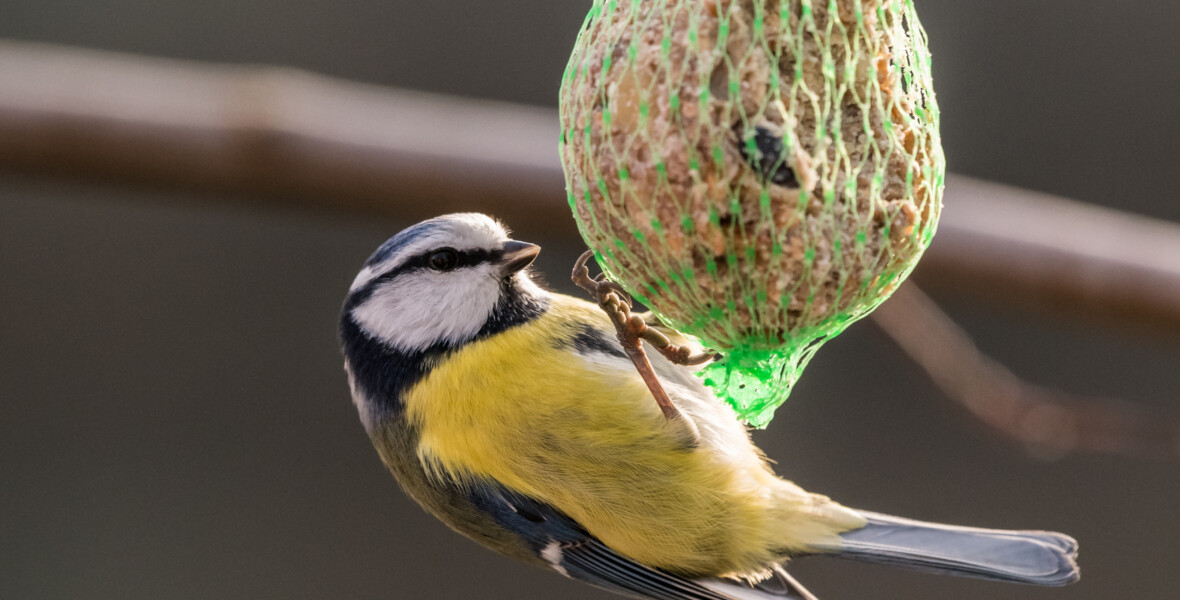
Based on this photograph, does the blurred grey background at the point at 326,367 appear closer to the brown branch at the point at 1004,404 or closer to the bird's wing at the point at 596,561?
the brown branch at the point at 1004,404

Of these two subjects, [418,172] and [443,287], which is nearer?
[443,287]

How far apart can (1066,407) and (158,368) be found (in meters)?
3.24

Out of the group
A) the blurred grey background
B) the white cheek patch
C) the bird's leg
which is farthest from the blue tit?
the blurred grey background

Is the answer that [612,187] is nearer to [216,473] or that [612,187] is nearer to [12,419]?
[216,473]

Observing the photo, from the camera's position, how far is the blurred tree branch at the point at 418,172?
1.86 m

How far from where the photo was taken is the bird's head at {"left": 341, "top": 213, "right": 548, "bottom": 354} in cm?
168

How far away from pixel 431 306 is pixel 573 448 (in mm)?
332

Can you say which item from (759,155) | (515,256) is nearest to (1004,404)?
(515,256)

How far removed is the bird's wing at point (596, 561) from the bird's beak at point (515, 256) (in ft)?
1.25

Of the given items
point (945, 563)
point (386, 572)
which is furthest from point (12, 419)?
point (945, 563)

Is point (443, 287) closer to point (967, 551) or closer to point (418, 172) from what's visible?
point (418, 172)

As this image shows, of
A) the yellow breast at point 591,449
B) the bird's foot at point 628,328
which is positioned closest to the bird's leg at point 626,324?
the bird's foot at point 628,328

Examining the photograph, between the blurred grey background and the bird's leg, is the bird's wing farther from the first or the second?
the blurred grey background

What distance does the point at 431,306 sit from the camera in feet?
5.78
